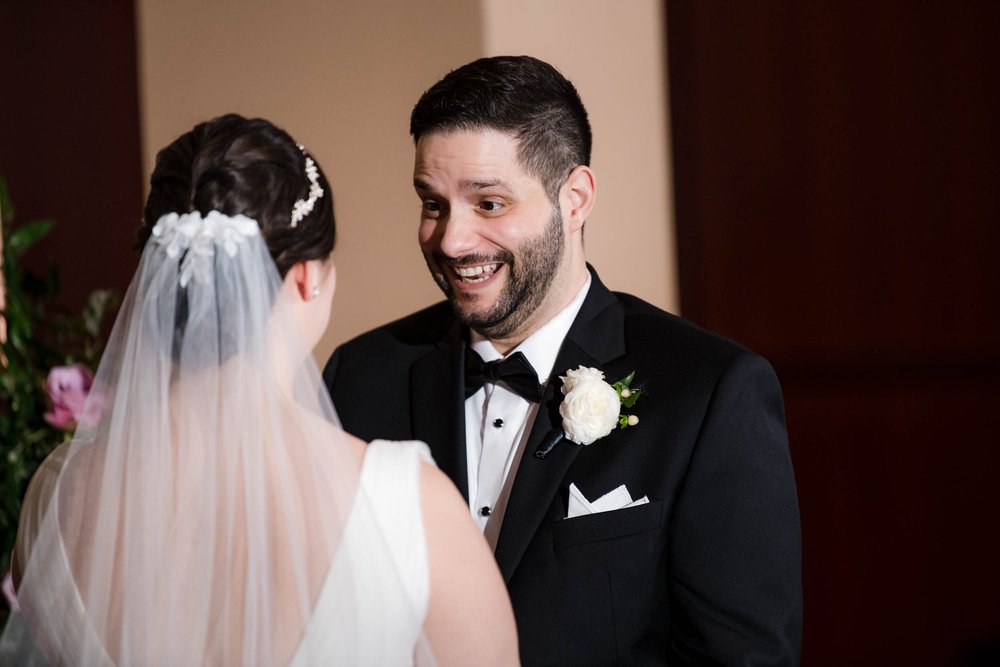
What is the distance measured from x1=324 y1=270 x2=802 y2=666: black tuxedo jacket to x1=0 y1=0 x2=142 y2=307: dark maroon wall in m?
2.55

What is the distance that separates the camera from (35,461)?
278 cm

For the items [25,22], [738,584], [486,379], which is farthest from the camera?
[25,22]

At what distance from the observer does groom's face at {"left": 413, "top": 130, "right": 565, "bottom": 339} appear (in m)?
2.03

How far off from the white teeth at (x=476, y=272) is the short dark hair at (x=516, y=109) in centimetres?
20

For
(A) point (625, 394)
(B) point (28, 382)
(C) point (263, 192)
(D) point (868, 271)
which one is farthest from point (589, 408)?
(B) point (28, 382)

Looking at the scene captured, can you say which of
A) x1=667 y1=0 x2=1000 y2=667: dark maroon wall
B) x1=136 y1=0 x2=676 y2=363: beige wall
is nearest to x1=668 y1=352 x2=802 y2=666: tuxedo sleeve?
x1=667 y1=0 x2=1000 y2=667: dark maroon wall

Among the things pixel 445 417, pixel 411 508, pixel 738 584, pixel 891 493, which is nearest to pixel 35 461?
pixel 445 417

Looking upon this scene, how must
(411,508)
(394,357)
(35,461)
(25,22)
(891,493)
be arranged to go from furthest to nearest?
1. (25,22)
2. (891,493)
3. (35,461)
4. (394,357)
5. (411,508)

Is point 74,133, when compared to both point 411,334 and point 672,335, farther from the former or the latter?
point 672,335

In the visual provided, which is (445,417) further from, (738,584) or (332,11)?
(332,11)

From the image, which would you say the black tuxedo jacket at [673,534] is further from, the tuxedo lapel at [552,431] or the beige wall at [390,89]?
the beige wall at [390,89]

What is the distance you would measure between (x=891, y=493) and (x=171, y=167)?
2258mm

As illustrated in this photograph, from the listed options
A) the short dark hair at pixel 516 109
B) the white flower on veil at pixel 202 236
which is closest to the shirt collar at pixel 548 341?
the short dark hair at pixel 516 109

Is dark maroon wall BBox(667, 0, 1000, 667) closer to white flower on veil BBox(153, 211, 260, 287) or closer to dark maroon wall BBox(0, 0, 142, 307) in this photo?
white flower on veil BBox(153, 211, 260, 287)
